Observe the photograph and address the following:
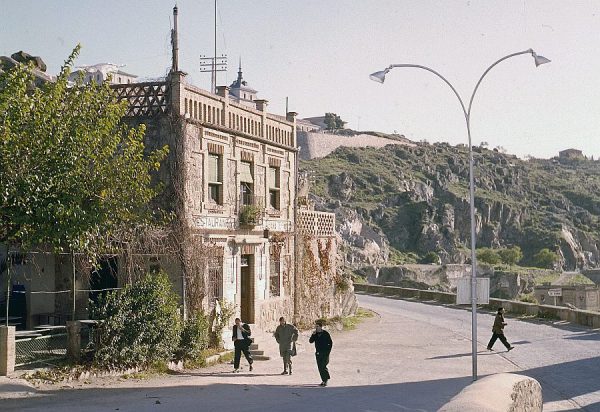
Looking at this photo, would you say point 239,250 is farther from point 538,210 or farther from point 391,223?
point 538,210

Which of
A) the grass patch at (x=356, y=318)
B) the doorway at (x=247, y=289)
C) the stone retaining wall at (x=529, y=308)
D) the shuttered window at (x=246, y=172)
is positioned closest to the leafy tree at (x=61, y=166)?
Result: the shuttered window at (x=246, y=172)

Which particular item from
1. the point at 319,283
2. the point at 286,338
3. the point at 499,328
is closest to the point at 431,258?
the point at 319,283

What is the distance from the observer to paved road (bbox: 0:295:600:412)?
15789 millimetres

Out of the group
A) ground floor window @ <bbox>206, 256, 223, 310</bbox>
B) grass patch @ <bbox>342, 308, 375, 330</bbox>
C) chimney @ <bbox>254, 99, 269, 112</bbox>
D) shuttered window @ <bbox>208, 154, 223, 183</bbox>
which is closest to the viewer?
ground floor window @ <bbox>206, 256, 223, 310</bbox>

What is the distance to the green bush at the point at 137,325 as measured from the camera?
18.2m

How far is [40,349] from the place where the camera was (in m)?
17.3

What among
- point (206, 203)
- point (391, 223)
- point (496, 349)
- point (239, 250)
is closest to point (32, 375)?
point (206, 203)

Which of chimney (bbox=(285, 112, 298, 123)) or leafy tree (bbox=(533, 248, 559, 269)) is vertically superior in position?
chimney (bbox=(285, 112, 298, 123))

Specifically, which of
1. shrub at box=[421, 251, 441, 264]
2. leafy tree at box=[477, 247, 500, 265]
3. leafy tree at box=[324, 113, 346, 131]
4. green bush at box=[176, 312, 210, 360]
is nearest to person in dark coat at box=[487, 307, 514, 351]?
green bush at box=[176, 312, 210, 360]

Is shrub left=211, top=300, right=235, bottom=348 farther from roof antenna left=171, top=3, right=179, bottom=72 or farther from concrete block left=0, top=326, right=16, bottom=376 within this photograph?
concrete block left=0, top=326, right=16, bottom=376

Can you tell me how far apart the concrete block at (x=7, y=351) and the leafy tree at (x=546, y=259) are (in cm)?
12696

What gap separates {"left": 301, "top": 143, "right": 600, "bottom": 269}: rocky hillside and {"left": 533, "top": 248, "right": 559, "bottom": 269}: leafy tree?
8.67 feet

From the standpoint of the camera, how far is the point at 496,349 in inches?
1087

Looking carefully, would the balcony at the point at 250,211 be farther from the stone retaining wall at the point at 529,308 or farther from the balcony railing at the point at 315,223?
the stone retaining wall at the point at 529,308
